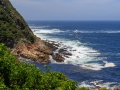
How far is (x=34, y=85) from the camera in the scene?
1764 cm

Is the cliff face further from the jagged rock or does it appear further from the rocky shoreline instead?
the jagged rock

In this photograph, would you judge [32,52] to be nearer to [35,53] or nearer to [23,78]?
[35,53]

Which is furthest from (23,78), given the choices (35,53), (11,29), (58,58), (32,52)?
(11,29)

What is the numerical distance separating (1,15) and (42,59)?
22315 millimetres

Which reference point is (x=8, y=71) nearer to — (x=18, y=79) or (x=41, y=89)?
(x=18, y=79)

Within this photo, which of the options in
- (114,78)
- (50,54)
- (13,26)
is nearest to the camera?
(114,78)

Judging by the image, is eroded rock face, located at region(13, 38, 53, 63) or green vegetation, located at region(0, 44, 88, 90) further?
eroded rock face, located at region(13, 38, 53, 63)

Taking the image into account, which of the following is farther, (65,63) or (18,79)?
(65,63)

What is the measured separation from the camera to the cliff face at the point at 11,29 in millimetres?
67938

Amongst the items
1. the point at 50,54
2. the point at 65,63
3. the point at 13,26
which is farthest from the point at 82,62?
the point at 13,26

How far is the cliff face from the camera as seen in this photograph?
223 feet

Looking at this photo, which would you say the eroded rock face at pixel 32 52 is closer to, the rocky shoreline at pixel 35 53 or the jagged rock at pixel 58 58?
the rocky shoreline at pixel 35 53

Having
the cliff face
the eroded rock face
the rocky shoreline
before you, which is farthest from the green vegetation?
the cliff face

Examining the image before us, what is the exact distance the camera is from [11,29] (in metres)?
73.6
